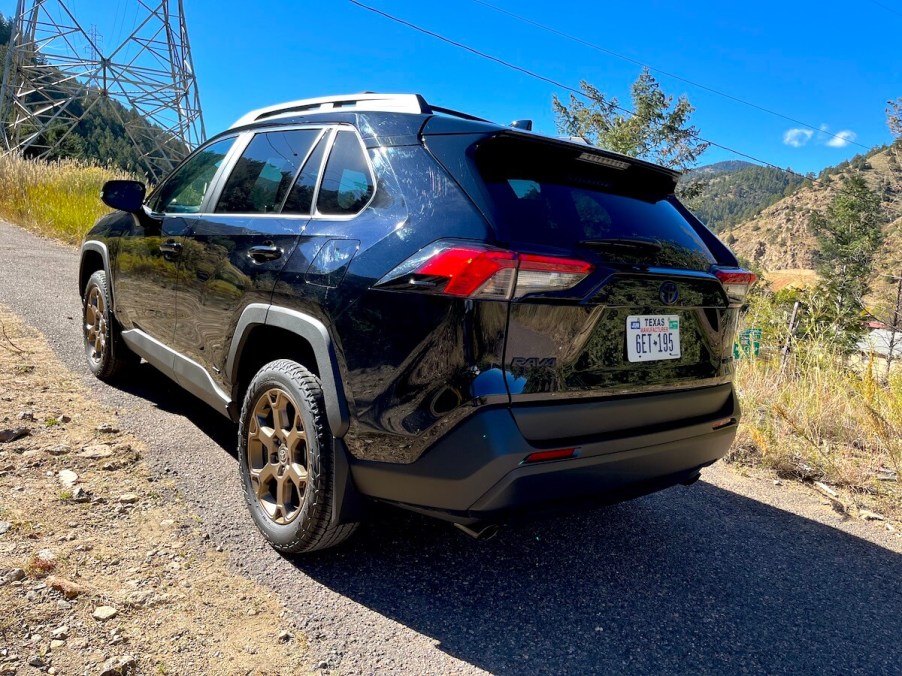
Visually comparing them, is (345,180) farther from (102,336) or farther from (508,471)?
(102,336)

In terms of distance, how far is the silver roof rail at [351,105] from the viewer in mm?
2377

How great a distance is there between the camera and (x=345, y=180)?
2.40 meters

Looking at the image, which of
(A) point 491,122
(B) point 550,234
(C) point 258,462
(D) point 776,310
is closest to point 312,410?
(C) point 258,462

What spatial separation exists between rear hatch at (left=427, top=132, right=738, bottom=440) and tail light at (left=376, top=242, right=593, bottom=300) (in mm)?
21

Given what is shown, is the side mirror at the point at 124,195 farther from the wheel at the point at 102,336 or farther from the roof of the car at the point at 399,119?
the roof of the car at the point at 399,119

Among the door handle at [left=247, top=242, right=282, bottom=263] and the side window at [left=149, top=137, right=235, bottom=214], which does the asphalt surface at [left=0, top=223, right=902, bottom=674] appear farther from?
the side window at [left=149, top=137, right=235, bottom=214]

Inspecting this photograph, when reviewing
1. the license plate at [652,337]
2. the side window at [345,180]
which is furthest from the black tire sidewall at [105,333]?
the license plate at [652,337]

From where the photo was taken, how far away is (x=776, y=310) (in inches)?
239

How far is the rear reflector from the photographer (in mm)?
1885

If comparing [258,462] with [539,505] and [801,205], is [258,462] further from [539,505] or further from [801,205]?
[801,205]

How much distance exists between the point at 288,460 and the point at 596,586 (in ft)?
4.30

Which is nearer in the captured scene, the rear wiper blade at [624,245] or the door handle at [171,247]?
the rear wiper blade at [624,245]

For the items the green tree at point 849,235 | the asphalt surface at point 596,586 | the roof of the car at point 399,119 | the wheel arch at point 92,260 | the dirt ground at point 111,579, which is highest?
the green tree at point 849,235

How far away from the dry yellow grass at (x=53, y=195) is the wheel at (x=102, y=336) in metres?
8.31
